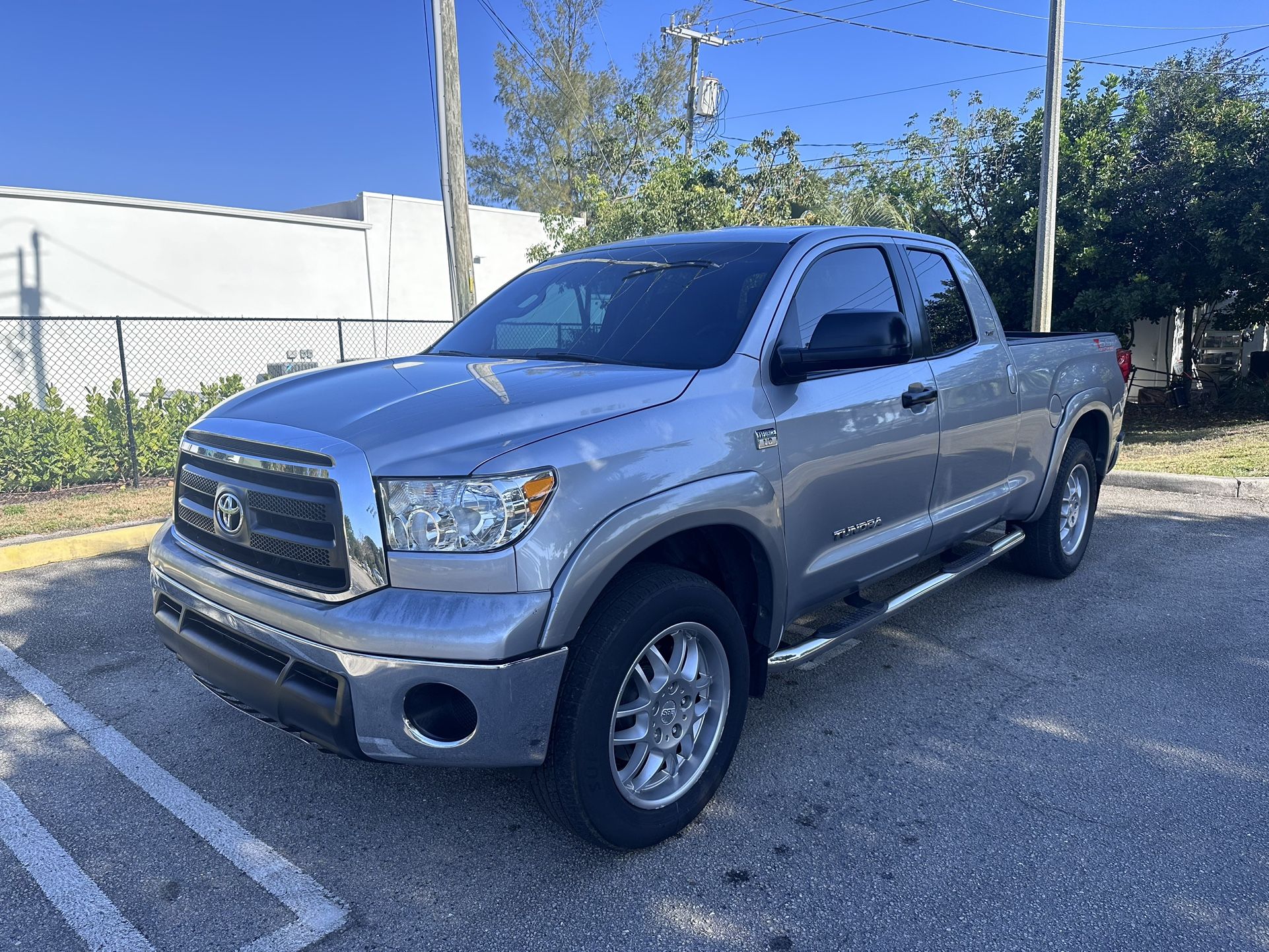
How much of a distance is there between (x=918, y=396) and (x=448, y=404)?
209cm

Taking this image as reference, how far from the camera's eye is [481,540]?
2.46 metres

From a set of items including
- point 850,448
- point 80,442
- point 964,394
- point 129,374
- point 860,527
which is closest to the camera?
point 850,448

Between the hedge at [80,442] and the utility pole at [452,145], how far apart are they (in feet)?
12.1

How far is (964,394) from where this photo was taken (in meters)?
4.28

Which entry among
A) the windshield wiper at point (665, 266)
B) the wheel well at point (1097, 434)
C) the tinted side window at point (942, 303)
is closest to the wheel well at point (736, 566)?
the windshield wiper at point (665, 266)

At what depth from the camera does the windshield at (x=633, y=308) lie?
3.39 metres

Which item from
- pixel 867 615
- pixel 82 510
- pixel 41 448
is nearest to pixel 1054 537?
pixel 867 615

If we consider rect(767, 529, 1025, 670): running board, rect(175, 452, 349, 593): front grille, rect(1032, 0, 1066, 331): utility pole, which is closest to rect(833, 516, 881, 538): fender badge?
rect(767, 529, 1025, 670): running board

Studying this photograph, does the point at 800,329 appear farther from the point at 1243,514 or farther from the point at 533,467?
the point at 1243,514

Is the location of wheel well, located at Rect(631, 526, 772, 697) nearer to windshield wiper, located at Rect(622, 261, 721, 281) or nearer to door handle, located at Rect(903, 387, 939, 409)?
door handle, located at Rect(903, 387, 939, 409)

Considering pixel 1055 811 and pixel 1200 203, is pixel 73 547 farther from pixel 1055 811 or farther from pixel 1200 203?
pixel 1200 203

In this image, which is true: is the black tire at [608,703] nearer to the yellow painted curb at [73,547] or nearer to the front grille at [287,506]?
the front grille at [287,506]

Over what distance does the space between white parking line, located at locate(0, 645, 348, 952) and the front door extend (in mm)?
1835

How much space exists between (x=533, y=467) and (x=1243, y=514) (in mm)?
7226
